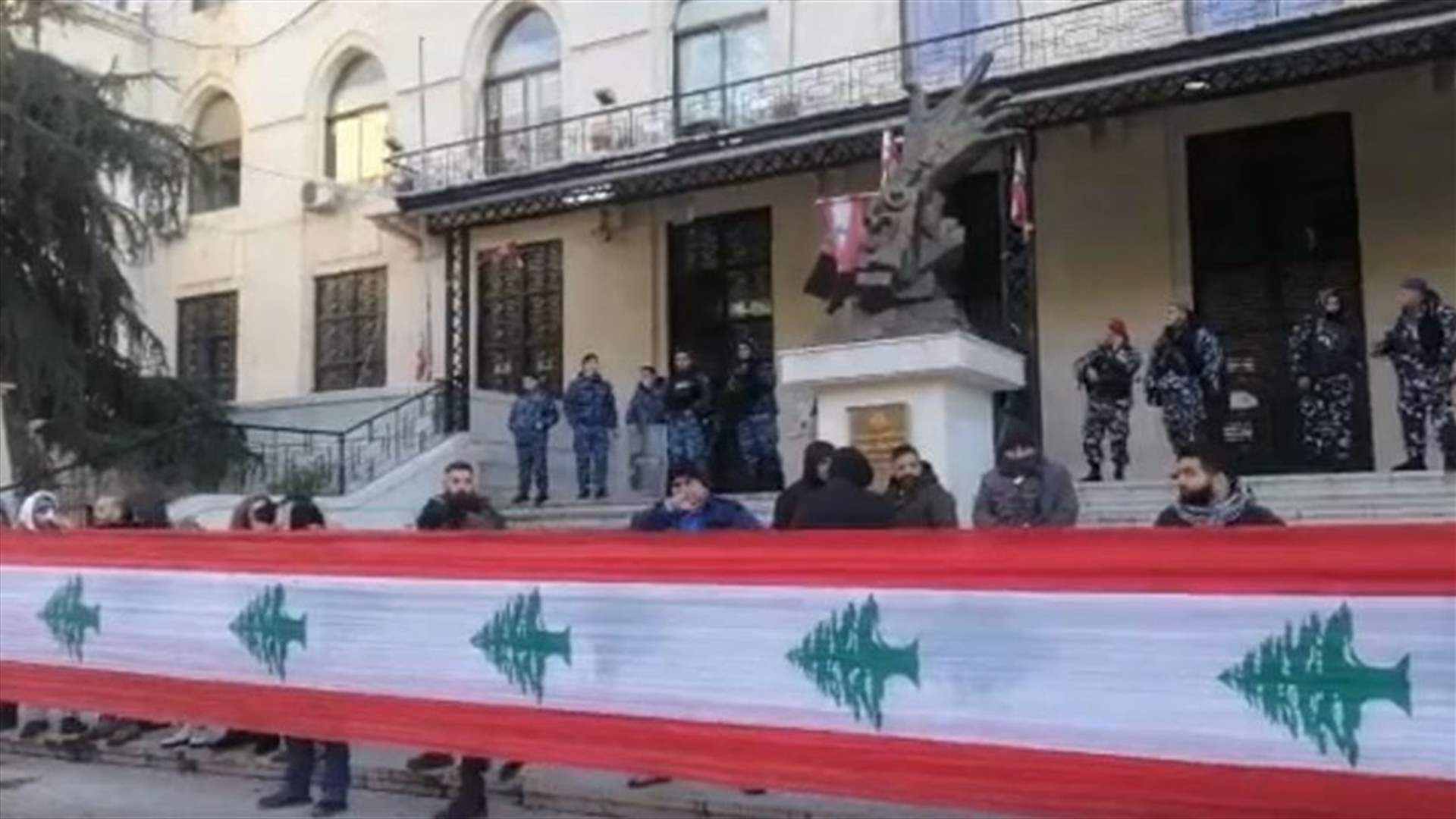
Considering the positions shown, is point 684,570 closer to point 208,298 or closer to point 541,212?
point 541,212

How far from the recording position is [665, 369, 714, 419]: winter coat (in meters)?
17.3

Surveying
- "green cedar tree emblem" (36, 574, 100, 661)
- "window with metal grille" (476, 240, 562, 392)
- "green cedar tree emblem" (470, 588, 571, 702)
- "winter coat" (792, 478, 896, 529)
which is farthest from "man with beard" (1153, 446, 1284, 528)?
"window with metal grille" (476, 240, 562, 392)

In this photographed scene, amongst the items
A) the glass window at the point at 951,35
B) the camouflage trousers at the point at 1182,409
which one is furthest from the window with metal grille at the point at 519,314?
the camouflage trousers at the point at 1182,409

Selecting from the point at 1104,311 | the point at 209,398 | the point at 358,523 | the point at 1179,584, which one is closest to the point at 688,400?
the point at 358,523

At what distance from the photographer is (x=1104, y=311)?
1834 cm

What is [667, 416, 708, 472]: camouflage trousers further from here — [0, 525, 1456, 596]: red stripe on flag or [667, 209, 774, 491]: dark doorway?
[0, 525, 1456, 596]: red stripe on flag

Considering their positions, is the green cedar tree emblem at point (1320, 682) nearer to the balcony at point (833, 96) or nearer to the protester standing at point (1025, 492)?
the protester standing at point (1025, 492)

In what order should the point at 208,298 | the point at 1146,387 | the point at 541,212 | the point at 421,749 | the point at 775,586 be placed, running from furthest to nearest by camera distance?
the point at 208,298 < the point at 541,212 < the point at 1146,387 < the point at 421,749 < the point at 775,586

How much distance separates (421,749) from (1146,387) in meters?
9.82

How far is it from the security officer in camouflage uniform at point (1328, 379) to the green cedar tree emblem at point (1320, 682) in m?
9.99

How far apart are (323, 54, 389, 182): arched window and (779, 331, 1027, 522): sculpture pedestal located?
13.9m

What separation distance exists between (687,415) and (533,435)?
1938 mm

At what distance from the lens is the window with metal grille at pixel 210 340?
2673cm

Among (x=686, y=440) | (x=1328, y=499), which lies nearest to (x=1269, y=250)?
(x=1328, y=499)
